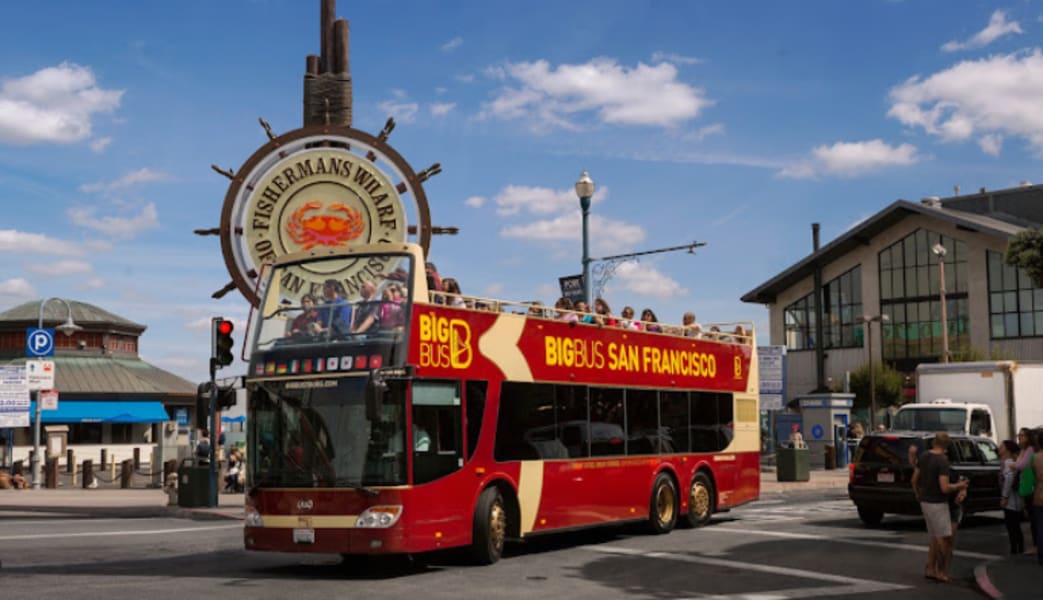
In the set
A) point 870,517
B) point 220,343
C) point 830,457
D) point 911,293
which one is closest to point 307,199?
point 220,343

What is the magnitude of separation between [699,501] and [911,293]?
53914mm

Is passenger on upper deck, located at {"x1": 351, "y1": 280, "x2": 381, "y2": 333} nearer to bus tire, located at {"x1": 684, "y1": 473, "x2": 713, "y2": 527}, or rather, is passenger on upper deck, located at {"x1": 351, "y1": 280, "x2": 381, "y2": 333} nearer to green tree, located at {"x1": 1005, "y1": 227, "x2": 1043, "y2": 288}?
bus tire, located at {"x1": 684, "y1": 473, "x2": 713, "y2": 527}

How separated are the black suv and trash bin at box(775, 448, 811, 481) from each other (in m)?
13.4

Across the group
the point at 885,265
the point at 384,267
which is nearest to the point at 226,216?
the point at 384,267

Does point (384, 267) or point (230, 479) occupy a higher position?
point (384, 267)

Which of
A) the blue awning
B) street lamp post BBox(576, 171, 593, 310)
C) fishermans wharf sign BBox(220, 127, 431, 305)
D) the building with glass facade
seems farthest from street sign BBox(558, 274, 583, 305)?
the building with glass facade

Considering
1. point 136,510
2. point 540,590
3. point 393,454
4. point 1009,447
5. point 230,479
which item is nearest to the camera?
point 540,590

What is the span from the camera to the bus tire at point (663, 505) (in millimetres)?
18688

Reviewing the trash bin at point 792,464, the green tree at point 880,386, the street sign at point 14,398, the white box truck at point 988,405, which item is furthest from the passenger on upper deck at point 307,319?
the green tree at point 880,386

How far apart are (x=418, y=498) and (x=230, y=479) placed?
64.6 feet

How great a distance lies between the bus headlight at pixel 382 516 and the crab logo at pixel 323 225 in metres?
14.3

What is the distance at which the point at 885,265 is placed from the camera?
2810 inches

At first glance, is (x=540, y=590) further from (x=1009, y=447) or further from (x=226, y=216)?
(x=226, y=216)

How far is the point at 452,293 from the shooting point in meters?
14.8
